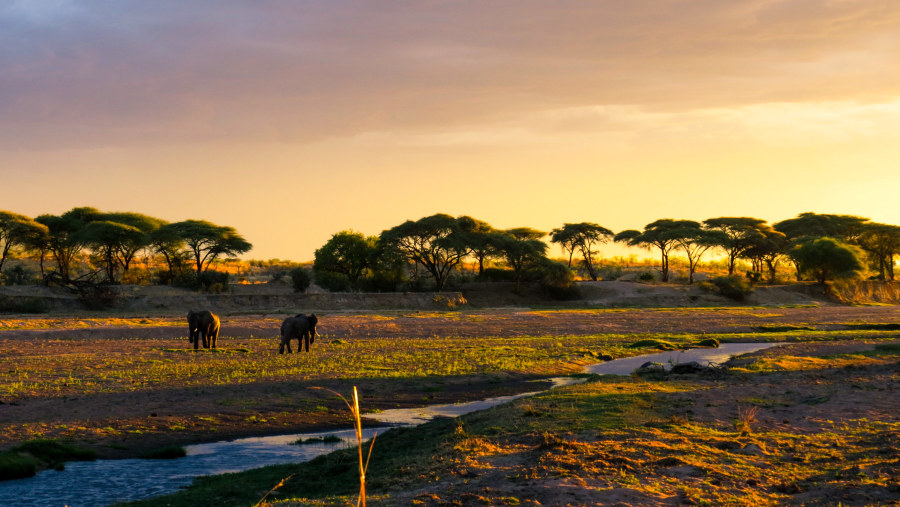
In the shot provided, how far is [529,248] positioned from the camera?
284 ft

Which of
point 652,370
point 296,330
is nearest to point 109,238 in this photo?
point 296,330

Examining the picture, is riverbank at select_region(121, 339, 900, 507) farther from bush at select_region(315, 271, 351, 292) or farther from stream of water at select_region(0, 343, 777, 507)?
bush at select_region(315, 271, 351, 292)

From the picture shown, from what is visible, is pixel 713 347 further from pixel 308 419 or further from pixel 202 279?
pixel 202 279

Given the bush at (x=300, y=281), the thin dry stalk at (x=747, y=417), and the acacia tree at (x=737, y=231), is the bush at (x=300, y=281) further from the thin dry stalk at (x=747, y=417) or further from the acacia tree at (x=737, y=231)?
the thin dry stalk at (x=747, y=417)

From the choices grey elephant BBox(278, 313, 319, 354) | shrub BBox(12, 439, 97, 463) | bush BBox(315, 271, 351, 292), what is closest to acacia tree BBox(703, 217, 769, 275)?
bush BBox(315, 271, 351, 292)

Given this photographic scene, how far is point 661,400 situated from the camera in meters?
18.7

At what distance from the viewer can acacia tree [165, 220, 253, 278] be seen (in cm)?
7988

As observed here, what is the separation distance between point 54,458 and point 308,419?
20.0 feet

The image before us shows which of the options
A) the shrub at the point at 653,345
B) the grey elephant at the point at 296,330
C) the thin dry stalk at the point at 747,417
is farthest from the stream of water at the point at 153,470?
the shrub at the point at 653,345

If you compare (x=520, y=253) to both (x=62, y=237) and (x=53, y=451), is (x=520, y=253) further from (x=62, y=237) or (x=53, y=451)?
(x=53, y=451)

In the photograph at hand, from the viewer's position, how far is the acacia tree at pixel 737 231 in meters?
102

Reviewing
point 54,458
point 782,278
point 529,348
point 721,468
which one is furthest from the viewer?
point 782,278

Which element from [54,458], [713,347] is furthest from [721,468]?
[713,347]

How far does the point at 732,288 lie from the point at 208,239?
2487 inches
